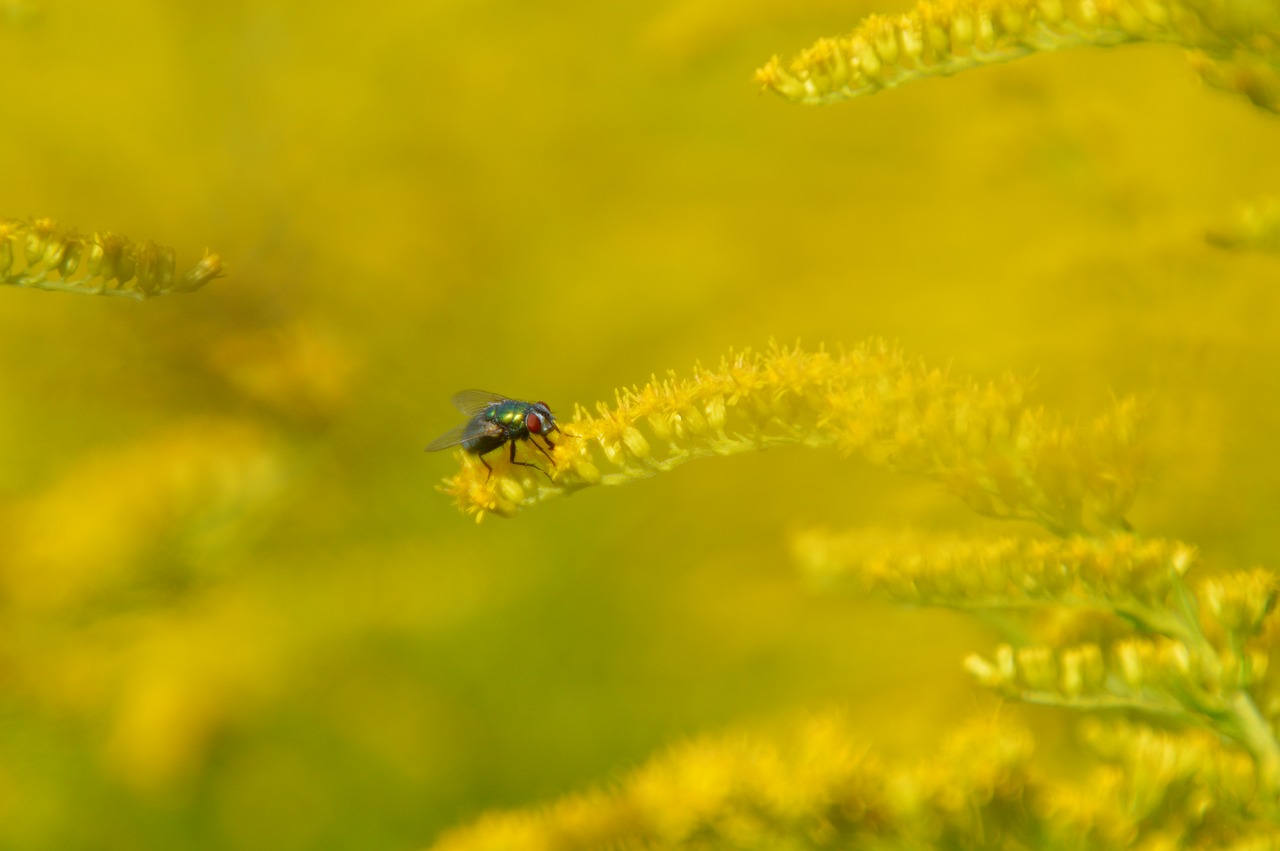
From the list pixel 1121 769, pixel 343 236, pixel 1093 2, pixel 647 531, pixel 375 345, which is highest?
pixel 343 236

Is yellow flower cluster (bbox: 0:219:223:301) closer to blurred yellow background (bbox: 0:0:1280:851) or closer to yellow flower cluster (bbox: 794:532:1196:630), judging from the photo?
yellow flower cluster (bbox: 794:532:1196:630)

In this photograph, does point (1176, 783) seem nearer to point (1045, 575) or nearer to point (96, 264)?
point (1045, 575)

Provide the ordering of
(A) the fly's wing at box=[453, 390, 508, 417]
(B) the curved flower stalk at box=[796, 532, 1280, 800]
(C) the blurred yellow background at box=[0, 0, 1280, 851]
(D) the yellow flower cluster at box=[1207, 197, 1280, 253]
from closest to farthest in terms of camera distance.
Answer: (B) the curved flower stalk at box=[796, 532, 1280, 800] → (D) the yellow flower cluster at box=[1207, 197, 1280, 253] → (A) the fly's wing at box=[453, 390, 508, 417] → (C) the blurred yellow background at box=[0, 0, 1280, 851]

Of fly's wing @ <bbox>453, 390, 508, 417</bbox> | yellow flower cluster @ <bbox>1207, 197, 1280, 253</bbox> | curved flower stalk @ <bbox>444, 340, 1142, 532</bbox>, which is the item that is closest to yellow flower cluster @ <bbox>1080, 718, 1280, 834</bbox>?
curved flower stalk @ <bbox>444, 340, 1142, 532</bbox>

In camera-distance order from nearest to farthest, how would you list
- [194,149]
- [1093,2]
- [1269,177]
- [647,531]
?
[1093,2]
[1269,177]
[647,531]
[194,149]

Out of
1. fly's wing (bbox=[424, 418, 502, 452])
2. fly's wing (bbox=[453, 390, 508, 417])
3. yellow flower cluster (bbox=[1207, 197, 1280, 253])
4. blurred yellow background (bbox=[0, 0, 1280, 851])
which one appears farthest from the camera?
blurred yellow background (bbox=[0, 0, 1280, 851])

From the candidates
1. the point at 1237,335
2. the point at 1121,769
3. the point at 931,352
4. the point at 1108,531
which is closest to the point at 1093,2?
the point at 1108,531

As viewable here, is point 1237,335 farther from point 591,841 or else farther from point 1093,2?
point 591,841
